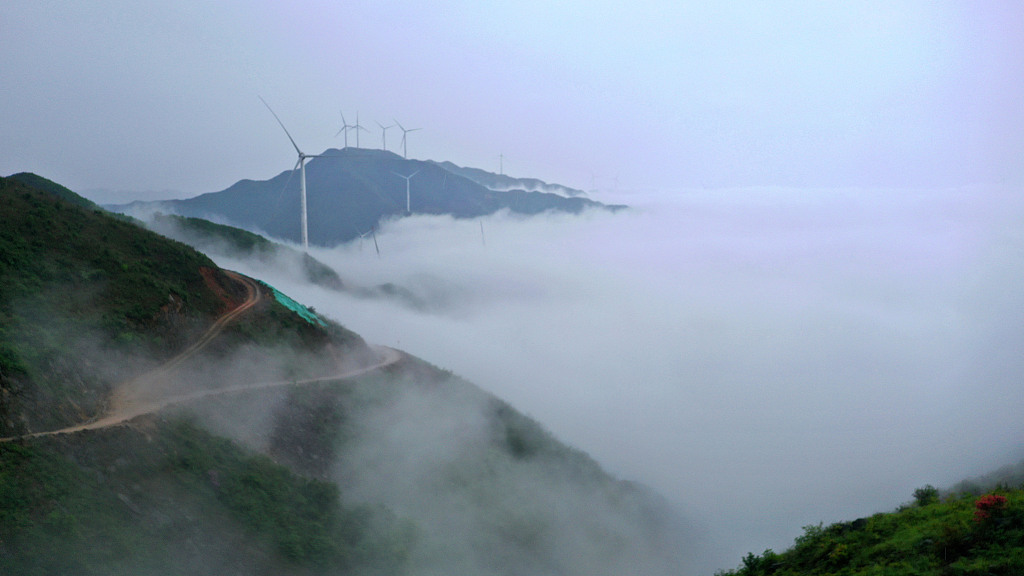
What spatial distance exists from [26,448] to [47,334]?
12674mm

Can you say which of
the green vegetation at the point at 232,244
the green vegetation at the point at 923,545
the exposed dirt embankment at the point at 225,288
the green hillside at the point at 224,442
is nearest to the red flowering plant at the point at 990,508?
the green vegetation at the point at 923,545

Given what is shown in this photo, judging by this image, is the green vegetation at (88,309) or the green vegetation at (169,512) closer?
the green vegetation at (169,512)

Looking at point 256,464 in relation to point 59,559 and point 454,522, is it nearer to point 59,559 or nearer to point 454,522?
point 59,559

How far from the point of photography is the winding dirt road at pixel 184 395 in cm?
3648

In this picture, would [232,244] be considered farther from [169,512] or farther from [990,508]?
[990,508]

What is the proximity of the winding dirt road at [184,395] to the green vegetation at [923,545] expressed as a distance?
33666 mm

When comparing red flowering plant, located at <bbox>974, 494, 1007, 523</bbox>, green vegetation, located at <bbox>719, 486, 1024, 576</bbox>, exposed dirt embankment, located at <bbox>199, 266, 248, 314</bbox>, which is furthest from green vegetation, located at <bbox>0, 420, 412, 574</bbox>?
red flowering plant, located at <bbox>974, 494, 1007, 523</bbox>

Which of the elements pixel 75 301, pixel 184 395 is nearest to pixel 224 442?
pixel 184 395

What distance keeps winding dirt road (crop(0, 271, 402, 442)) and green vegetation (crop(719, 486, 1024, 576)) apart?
33.7 m

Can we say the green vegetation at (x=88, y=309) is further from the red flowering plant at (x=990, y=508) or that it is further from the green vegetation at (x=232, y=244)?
the green vegetation at (x=232, y=244)

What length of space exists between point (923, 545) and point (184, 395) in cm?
4349

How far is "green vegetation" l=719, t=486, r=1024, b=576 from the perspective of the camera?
1755cm

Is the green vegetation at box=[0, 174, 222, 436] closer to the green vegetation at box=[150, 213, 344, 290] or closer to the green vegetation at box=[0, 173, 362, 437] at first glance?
the green vegetation at box=[0, 173, 362, 437]

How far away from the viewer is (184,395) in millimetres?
45219
